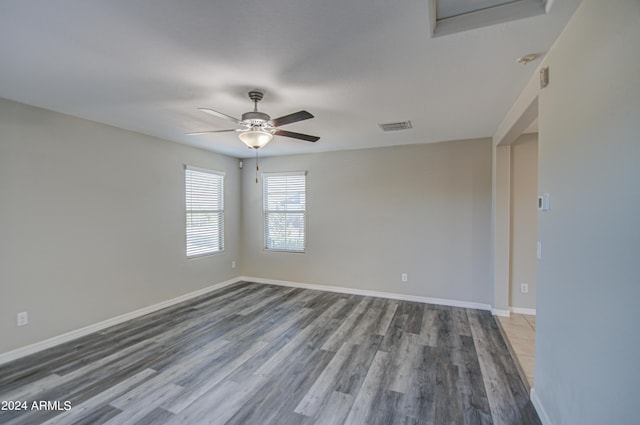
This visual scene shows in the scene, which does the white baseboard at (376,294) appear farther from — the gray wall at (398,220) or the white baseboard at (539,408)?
the white baseboard at (539,408)

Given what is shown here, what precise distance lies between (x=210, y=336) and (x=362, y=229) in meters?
2.82

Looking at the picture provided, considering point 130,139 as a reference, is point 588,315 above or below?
below

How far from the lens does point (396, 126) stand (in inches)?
144

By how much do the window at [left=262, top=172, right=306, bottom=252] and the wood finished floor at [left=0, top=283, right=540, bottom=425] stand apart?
1857 millimetres

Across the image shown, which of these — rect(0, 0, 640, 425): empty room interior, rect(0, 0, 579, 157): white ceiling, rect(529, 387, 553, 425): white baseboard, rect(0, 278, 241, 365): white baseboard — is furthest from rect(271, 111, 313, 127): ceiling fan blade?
rect(0, 278, 241, 365): white baseboard

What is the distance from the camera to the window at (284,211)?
5.55 meters

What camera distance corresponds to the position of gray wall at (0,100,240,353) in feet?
9.44

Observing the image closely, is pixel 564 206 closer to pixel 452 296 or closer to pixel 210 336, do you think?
pixel 452 296

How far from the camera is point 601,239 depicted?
1308 mm

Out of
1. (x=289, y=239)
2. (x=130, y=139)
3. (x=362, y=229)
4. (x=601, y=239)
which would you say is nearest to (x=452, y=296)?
(x=362, y=229)

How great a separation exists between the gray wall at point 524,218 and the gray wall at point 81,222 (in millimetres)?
4924

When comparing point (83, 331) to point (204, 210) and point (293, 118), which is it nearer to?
point (204, 210)

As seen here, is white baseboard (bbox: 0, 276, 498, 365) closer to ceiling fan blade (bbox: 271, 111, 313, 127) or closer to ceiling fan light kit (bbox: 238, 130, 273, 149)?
ceiling fan light kit (bbox: 238, 130, 273, 149)

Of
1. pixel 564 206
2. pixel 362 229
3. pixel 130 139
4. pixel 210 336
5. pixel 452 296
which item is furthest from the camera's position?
pixel 362 229
